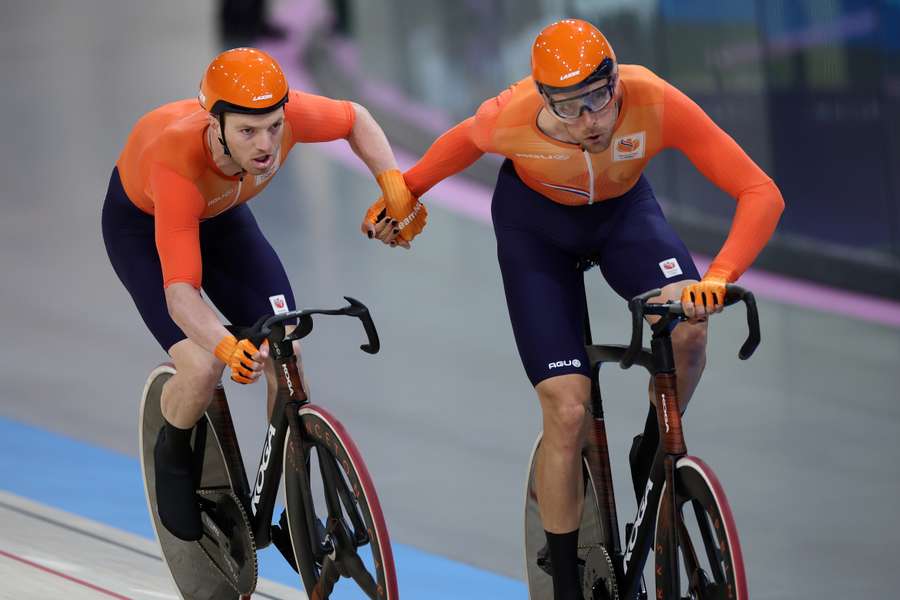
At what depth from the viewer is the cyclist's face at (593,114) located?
328cm

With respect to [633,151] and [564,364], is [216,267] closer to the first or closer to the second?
[564,364]

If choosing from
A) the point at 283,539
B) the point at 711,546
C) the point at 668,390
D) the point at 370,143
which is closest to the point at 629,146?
the point at 668,390

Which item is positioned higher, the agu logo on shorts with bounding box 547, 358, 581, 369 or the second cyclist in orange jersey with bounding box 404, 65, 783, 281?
the second cyclist in orange jersey with bounding box 404, 65, 783, 281

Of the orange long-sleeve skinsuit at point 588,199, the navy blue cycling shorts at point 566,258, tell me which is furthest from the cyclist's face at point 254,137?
the navy blue cycling shorts at point 566,258

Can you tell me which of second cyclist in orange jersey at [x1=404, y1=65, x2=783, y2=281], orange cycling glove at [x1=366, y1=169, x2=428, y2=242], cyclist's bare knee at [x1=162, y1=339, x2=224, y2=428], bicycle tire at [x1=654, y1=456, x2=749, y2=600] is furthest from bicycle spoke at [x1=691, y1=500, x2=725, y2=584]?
cyclist's bare knee at [x1=162, y1=339, x2=224, y2=428]

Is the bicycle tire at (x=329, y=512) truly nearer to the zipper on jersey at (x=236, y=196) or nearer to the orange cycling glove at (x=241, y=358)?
the orange cycling glove at (x=241, y=358)

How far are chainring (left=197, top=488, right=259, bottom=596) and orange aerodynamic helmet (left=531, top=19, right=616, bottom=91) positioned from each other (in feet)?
4.85

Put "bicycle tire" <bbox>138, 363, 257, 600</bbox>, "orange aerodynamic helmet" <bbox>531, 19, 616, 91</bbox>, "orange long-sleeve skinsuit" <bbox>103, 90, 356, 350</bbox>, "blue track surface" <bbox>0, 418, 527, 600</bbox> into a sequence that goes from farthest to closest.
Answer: "blue track surface" <bbox>0, 418, 527, 600</bbox>, "bicycle tire" <bbox>138, 363, 257, 600</bbox>, "orange long-sleeve skinsuit" <bbox>103, 90, 356, 350</bbox>, "orange aerodynamic helmet" <bbox>531, 19, 616, 91</bbox>

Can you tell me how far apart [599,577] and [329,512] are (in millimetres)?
670

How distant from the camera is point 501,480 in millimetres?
5402

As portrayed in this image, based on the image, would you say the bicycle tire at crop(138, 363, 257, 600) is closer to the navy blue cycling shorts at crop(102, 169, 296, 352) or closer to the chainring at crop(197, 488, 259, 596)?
the chainring at crop(197, 488, 259, 596)

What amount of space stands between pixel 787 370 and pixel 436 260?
2.63 m

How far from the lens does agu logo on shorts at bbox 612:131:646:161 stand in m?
3.46

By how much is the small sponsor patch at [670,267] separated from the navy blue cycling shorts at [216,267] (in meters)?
1.01
